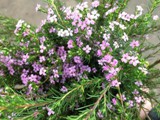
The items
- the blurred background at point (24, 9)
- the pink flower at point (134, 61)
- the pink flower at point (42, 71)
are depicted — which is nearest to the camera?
the pink flower at point (134, 61)

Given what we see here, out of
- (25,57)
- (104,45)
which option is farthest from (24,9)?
(104,45)

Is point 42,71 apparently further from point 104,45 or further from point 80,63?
point 104,45

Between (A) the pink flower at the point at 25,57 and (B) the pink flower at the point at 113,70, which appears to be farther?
(A) the pink flower at the point at 25,57

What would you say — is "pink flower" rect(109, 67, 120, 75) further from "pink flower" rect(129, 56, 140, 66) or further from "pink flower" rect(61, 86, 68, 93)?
"pink flower" rect(61, 86, 68, 93)

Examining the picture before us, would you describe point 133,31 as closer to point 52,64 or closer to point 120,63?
point 120,63

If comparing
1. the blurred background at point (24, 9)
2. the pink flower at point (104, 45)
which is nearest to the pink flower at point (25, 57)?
the pink flower at point (104, 45)

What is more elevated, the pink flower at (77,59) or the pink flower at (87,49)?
the pink flower at (87,49)

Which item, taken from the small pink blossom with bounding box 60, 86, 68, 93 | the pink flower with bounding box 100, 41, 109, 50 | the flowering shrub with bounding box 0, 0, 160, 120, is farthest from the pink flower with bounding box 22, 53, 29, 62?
the pink flower with bounding box 100, 41, 109, 50

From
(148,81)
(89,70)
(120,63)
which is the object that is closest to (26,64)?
(89,70)

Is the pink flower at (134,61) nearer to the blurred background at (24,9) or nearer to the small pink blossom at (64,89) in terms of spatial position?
the small pink blossom at (64,89)
